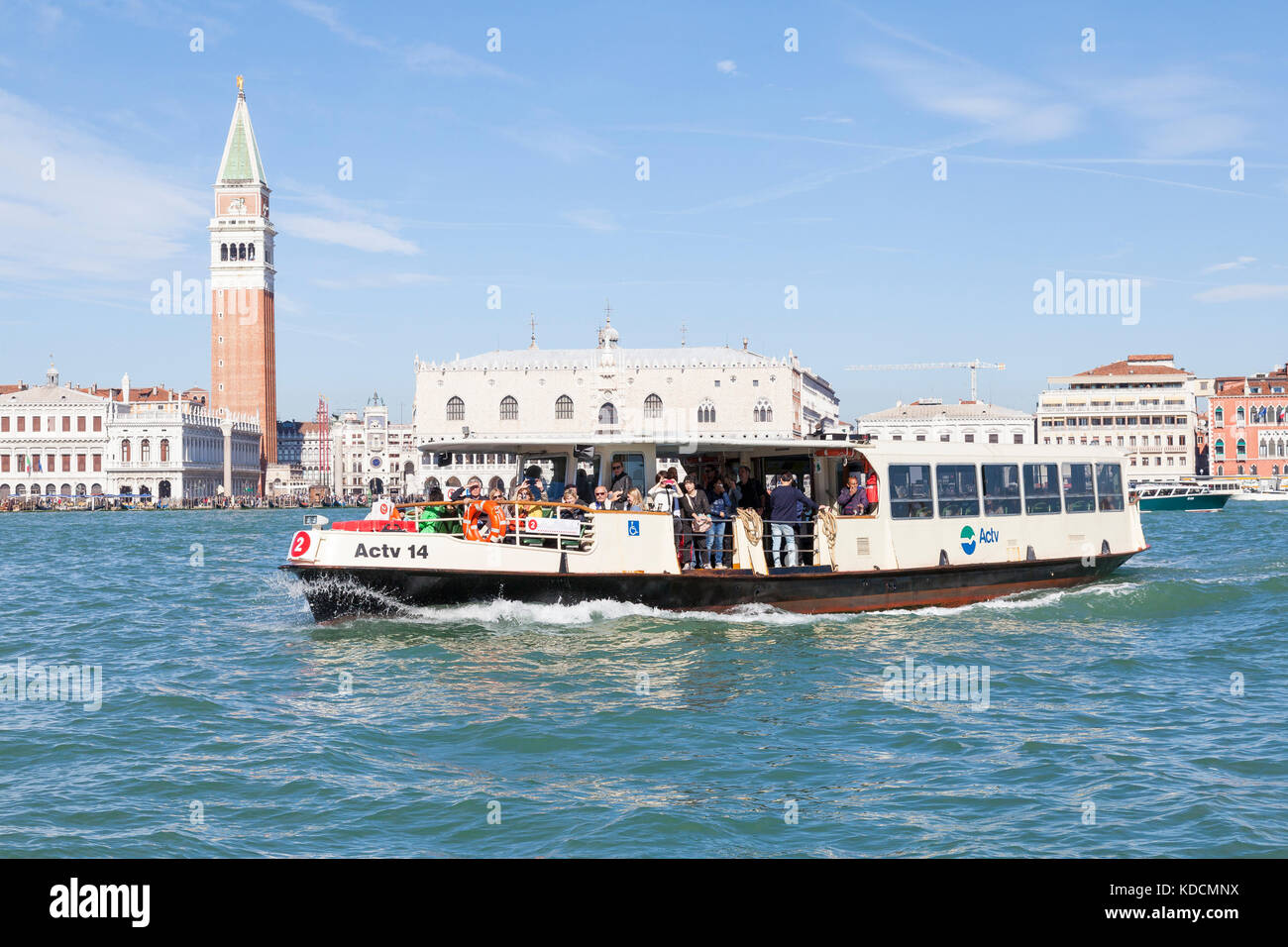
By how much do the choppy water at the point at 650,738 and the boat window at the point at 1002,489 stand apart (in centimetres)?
163

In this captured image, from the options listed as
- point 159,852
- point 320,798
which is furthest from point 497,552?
point 159,852

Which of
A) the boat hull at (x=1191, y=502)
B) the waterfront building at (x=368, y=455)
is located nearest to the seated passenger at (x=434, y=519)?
the boat hull at (x=1191, y=502)

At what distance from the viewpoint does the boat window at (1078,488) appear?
18.8 m

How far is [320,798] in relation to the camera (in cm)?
757

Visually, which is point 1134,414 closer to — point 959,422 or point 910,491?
point 959,422

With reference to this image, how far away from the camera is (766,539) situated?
1620cm

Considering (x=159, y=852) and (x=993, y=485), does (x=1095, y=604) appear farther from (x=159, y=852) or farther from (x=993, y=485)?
(x=159, y=852)

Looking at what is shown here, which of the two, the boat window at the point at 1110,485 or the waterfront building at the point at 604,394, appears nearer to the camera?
the boat window at the point at 1110,485

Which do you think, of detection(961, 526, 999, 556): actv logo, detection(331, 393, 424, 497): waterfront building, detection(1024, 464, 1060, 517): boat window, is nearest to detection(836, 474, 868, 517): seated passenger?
detection(961, 526, 999, 556): actv logo

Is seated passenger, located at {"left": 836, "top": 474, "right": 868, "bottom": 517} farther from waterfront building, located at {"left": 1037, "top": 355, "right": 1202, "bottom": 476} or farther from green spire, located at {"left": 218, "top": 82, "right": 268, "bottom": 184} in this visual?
green spire, located at {"left": 218, "top": 82, "right": 268, "bottom": 184}

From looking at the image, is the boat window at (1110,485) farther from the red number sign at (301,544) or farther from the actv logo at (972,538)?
the red number sign at (301,544)

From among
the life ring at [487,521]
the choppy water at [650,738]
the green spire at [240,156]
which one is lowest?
the choppy water at [650,738]

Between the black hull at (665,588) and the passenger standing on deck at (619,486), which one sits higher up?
the passenger standing on deck at (619,486)

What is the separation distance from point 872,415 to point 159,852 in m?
107
